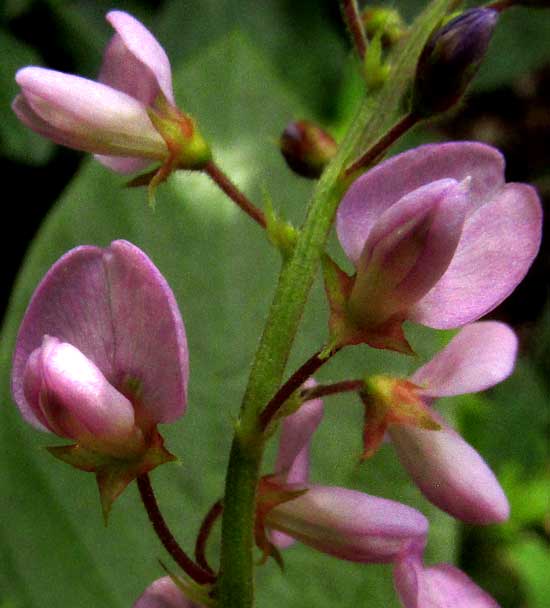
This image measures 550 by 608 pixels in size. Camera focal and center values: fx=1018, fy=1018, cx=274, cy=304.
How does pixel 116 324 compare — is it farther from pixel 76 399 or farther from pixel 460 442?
pixel 460 442

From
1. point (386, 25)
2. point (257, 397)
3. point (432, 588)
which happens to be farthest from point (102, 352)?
point (386, 25)

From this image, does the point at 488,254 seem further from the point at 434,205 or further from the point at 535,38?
the point at 535,38

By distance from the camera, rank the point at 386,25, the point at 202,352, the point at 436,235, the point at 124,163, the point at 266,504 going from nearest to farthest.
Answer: the point at 436,235, the point at 266,504, the point at 124,163, the point at 386,25, the point at 202,352

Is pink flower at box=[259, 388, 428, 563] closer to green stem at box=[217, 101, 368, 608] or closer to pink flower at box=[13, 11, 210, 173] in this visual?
green stem at box=[217, 101, 368, 608]

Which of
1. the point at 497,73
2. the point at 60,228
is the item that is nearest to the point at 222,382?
the point at 60,228

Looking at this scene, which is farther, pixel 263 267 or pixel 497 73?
pixel 497 73

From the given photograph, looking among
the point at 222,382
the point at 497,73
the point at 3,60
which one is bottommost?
the point at 497,73
